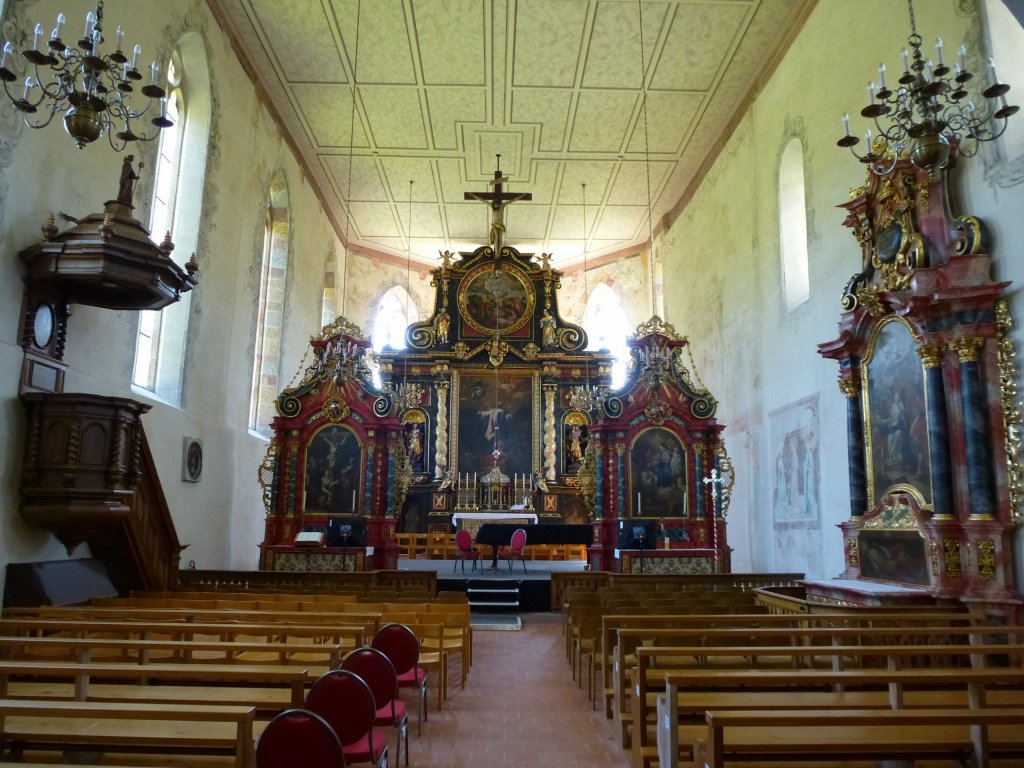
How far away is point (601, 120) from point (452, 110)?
3387mm

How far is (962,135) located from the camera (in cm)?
841

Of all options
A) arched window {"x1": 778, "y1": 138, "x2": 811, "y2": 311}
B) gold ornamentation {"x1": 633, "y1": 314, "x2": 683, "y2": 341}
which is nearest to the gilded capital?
arched window {"x1": 778, "y1": 138, "x2": 811, "y2": 311}

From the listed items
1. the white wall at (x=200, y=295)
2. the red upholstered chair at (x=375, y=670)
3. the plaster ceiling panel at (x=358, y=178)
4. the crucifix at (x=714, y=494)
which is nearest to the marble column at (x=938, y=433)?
the crucifix at (x=714, y=494)

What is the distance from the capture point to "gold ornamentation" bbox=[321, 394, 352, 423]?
1446 cm

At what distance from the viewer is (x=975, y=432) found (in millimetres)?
7680

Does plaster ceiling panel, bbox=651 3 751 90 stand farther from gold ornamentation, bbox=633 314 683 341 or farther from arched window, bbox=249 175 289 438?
arched window, bbox=249 175 289 438

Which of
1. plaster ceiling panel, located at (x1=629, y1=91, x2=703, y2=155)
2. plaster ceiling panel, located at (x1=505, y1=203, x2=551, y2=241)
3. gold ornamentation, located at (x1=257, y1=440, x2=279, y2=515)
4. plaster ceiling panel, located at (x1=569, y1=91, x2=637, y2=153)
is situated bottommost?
gold ornamentation, located at (x1=257, y1=440, x2=279, y2=515)

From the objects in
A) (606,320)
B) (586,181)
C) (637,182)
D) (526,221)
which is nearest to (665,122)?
(637,182)

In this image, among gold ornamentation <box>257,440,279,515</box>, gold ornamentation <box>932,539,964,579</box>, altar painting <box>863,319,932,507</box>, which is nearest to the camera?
gold ornamentation <box>932,539,964,579</box>

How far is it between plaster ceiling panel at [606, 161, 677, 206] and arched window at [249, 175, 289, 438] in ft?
28.2

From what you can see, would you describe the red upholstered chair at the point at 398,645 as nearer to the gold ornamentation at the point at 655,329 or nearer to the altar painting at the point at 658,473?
the altar painting at the point at 658,473

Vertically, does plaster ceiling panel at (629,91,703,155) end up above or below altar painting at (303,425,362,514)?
above

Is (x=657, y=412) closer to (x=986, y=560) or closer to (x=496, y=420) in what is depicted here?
(x=496, y=420)

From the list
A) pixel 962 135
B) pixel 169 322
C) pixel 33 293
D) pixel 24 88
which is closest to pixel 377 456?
pixel 169 322
